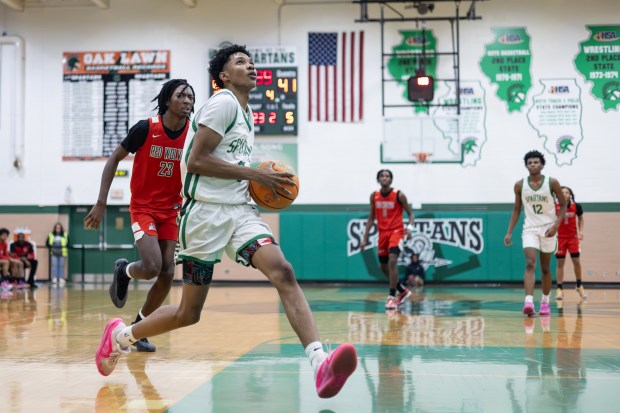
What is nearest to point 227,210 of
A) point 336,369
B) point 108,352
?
point 336,369

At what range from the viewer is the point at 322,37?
16766 millimetres

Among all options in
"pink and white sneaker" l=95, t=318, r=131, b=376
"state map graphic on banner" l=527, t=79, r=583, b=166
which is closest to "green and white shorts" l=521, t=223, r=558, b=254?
"pink and white sneaker" l=95, t=318, r=131, b=376

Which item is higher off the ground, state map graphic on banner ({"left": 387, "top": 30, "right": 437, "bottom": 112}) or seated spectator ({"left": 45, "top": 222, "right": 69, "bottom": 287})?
state map graphic on banner ({"left": 387, "top": 30, "right": 437, "bottom": 112})

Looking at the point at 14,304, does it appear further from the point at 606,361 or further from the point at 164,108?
the point at 606,361

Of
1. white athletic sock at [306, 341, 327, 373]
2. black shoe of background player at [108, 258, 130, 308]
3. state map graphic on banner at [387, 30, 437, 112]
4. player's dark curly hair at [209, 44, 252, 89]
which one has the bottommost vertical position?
white athletic sock at [306, 341, 327, 373]

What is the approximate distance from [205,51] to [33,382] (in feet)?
44.7

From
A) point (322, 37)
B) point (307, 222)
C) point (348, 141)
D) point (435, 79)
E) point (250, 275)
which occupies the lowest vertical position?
point (250, 275)

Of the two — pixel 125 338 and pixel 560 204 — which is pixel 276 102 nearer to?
pixel 560 204

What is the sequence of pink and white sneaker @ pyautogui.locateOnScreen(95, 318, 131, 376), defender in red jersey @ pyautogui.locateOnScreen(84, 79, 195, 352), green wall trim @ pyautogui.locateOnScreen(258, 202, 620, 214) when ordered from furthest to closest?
green wall trim @ pyautogui.locateOnScreen(258, 202, 620, 214) < defender in red jersey @ pyautogui.locateOnScreen(84, 79, 195, 352) < pink and white sneaker @ pyautogui.locateOnScreen(95, 318, 131, 376)

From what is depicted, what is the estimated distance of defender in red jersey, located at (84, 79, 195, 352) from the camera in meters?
5.41

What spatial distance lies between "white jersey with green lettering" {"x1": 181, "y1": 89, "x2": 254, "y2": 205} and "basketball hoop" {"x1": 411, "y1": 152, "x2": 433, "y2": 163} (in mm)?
12613

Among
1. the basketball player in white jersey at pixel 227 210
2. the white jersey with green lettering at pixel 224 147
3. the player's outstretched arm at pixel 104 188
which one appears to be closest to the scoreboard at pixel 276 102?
the player's outstretched arm at pixel 104 188

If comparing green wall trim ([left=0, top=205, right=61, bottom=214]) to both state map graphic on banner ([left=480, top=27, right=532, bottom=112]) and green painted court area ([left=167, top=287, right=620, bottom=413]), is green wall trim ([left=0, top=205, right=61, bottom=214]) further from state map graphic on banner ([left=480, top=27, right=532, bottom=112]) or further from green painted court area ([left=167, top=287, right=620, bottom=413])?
green painted court area ([left=167, top=287, right=620, bottom=413])

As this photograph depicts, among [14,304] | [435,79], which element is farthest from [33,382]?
[435,79]
